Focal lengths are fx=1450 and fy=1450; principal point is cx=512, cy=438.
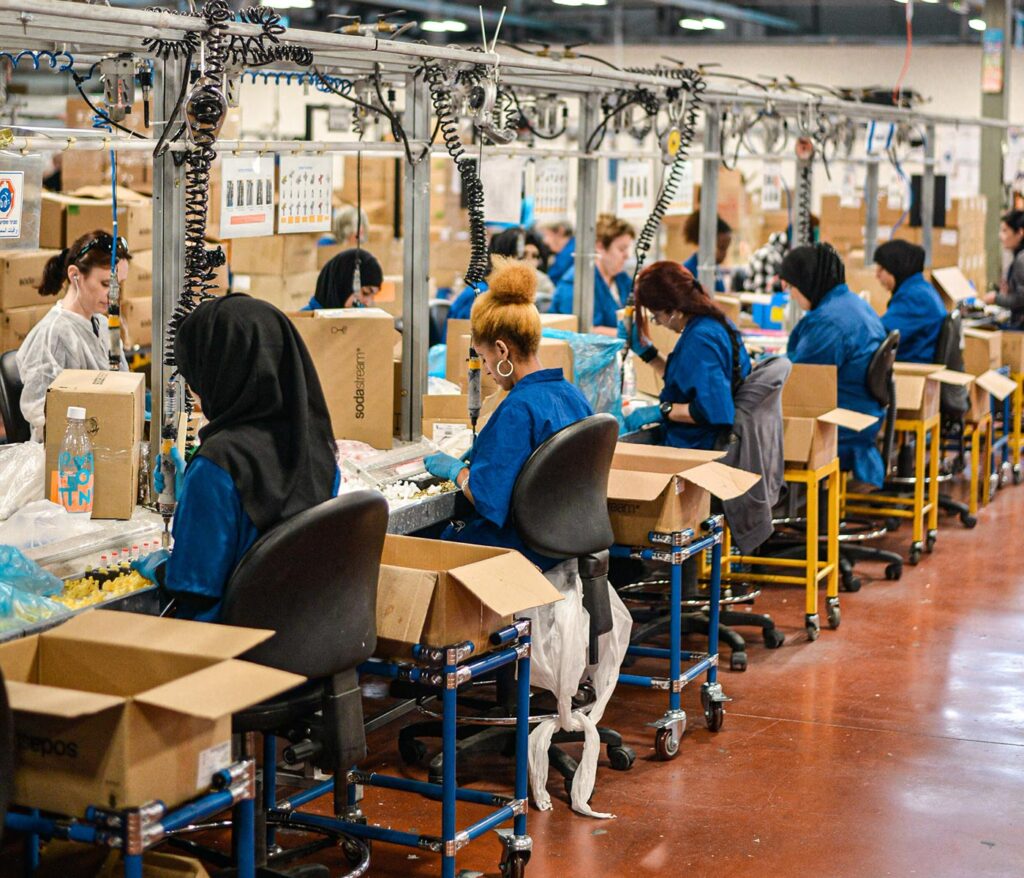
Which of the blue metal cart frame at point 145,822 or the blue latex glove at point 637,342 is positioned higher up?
the blue latex glove at point 637,342

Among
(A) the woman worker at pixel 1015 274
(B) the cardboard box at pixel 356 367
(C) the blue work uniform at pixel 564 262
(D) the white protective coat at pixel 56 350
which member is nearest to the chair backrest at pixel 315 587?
(B) the cardboard box at pixel 356 367

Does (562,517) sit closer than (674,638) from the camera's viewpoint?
Yes

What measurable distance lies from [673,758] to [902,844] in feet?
2.70

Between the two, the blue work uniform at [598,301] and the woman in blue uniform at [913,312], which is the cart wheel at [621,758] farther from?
the woman in blue uniform at [913,312]

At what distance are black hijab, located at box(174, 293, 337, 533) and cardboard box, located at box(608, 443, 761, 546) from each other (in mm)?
1513

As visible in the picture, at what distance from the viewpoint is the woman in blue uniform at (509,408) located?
3828 mm

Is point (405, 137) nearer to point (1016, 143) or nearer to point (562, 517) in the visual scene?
point (562, 517)

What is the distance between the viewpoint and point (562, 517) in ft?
12.6

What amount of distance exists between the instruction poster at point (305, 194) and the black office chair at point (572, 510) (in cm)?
114

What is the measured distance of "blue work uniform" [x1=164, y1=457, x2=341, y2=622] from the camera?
9.32 feet

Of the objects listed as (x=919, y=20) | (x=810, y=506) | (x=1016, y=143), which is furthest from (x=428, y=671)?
Answer: (x=919, y=20)

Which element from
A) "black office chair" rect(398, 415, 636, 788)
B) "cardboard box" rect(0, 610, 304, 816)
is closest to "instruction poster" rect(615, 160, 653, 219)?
"black office chair" rect(398, 415, 636, 788)

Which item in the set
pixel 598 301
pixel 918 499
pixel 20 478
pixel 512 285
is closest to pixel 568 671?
pixel 512 285

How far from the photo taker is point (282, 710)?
297 centimetres
